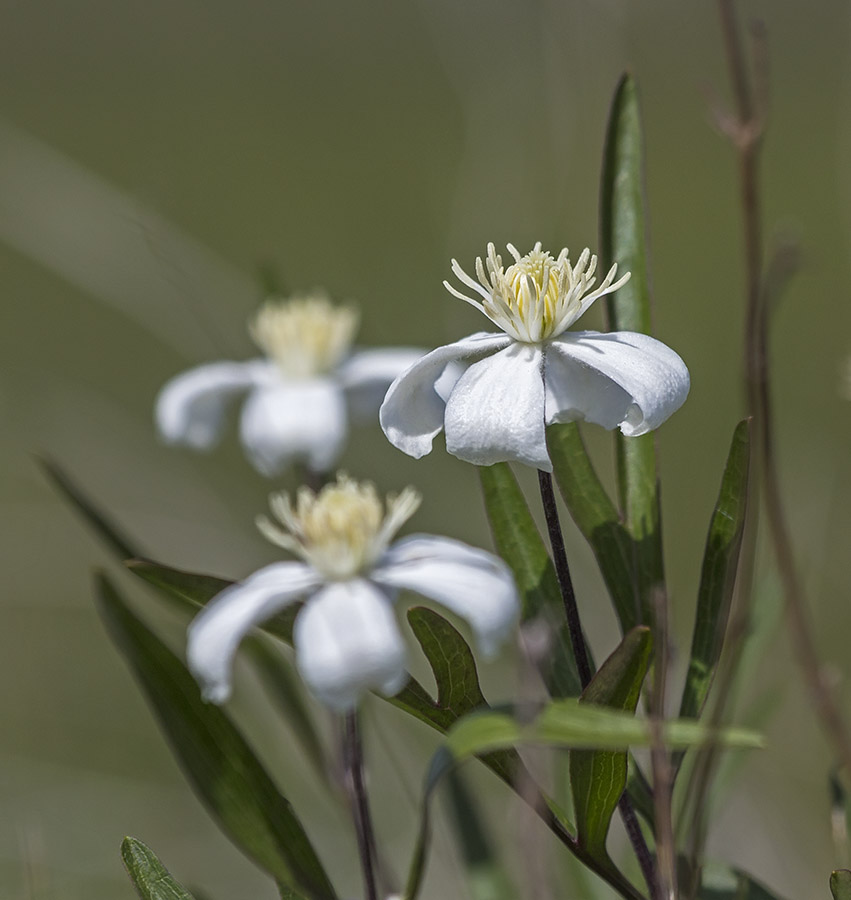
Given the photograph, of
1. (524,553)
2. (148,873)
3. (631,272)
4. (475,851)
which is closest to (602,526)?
(524,553)

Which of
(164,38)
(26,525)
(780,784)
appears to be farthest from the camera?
(164,38)

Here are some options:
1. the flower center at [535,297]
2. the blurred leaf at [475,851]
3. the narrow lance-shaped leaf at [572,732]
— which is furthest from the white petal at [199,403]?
the narrow lance-shaped leaf at [572,732]

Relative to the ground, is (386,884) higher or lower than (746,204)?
lower

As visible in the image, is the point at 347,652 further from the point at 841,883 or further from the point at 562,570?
the point at 841,883

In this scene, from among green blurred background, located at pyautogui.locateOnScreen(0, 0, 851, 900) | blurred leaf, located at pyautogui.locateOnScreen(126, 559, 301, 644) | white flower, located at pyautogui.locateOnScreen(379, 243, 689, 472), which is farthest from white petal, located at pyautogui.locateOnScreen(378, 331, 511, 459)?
green blurred background, located at pyautogui.locateOnScreen(0, 0, 851, 900)

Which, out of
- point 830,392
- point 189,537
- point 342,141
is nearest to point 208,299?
point 189,537

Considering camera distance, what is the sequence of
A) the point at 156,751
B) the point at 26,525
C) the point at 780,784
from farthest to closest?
the point at 26,525
the point at 156,751
the point at 780,784

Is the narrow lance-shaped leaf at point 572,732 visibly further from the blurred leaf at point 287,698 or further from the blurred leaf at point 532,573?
the blurred leaf at point 287,698

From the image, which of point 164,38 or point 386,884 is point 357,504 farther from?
point 164,38
